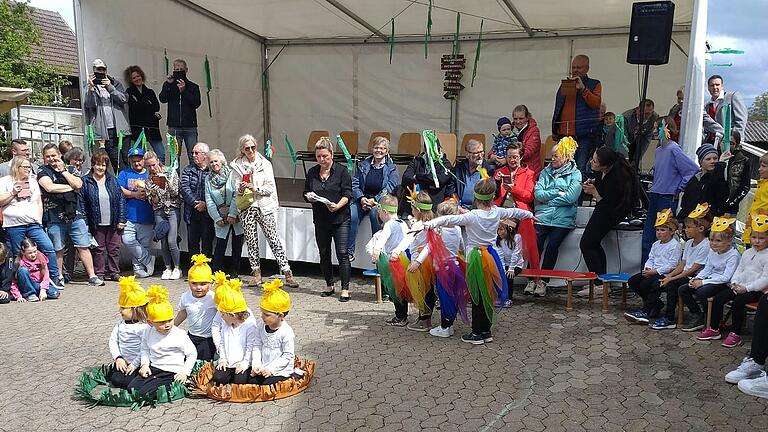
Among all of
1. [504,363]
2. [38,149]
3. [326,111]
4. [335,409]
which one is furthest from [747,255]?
[38,149]

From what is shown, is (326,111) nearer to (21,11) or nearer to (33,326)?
(33,326)

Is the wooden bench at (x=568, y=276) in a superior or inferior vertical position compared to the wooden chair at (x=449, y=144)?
inferior

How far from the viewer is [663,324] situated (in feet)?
17.7

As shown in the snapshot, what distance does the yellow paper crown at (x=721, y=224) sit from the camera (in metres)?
5.05

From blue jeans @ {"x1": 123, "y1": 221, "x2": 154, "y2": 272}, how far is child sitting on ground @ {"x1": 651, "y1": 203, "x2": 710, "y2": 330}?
18.3 ft

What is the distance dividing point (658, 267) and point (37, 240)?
20.4 feet

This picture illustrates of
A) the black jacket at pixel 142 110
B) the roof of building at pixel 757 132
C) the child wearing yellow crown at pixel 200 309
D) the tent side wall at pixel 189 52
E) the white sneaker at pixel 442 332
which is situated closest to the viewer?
the child wearing yellow crown at pixel 200 309

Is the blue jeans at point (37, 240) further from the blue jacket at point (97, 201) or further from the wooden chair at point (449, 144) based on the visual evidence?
the wooden chair at point (449, 144)

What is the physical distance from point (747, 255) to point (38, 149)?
53.6 feet

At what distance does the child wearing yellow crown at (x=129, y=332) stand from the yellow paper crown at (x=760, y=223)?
433cm

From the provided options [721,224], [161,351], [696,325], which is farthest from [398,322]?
[721,224]

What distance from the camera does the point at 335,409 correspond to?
3.89 m

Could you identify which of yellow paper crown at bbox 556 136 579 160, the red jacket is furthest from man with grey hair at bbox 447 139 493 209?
yellow paper crown at bbox 556 136 579 160

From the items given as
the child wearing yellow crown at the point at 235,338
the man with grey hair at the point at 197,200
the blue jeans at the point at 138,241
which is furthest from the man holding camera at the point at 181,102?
the child wearing yellow crown at the point at 235,338
